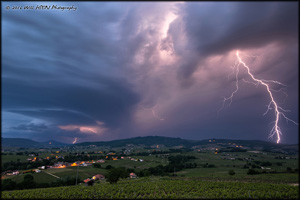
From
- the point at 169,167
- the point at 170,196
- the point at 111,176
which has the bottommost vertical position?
the point at 169,167

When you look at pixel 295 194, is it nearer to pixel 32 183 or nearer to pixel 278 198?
pixel 278 198

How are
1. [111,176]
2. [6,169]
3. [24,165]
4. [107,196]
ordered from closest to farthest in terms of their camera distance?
1. [107,196]
2. [111,176]
3. [6,169]
4. [24,165]

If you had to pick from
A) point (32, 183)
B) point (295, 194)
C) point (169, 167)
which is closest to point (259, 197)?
point (295, 194)

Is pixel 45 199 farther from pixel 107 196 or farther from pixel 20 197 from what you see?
pixel 107 196

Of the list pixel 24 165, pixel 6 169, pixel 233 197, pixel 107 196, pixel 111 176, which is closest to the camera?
pixel 233 197

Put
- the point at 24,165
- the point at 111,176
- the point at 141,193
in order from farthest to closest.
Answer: the point at 24,165, the point at 111,176, the point at 141,193

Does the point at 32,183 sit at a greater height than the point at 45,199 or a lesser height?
lesser

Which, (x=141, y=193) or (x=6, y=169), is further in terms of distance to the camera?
(x=6, y=169)

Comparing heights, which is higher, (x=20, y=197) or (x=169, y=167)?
(x=20, y=197)

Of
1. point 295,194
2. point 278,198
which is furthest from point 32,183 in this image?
point 295,194
